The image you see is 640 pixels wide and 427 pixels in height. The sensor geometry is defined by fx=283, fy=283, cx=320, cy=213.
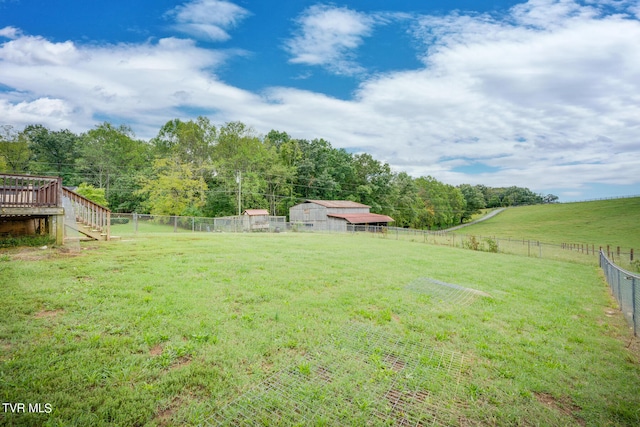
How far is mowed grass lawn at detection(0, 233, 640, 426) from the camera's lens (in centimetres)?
280

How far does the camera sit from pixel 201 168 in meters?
35.6

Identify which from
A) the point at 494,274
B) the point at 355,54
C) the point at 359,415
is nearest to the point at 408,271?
the point at 494,274

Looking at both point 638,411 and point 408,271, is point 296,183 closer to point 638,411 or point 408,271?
point 408,271

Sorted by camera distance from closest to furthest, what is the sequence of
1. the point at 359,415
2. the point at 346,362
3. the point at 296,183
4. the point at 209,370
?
the point at 359,415, the point at 209,370, the point at 346,362, the point at 296,183

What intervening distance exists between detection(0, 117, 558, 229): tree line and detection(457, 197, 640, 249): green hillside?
64.2 feet

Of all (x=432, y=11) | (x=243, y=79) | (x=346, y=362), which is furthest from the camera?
(x=243, y=79)

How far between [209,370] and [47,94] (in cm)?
2082

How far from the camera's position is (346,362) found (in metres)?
3.71

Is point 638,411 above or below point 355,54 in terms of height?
below

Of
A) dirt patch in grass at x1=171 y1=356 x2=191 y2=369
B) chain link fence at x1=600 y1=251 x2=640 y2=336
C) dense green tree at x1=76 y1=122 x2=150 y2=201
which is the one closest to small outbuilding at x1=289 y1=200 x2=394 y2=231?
dense green tree at x1=76 y1=122 x2=150 y2=201

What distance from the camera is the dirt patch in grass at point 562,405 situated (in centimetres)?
293

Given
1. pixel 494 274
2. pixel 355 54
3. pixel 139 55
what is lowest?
pixel 494 274

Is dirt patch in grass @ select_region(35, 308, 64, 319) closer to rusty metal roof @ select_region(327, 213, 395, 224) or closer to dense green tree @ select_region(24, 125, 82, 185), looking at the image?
rusty metal roof @ select_region(327, 213, 395, 224)

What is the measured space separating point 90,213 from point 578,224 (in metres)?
64.9
